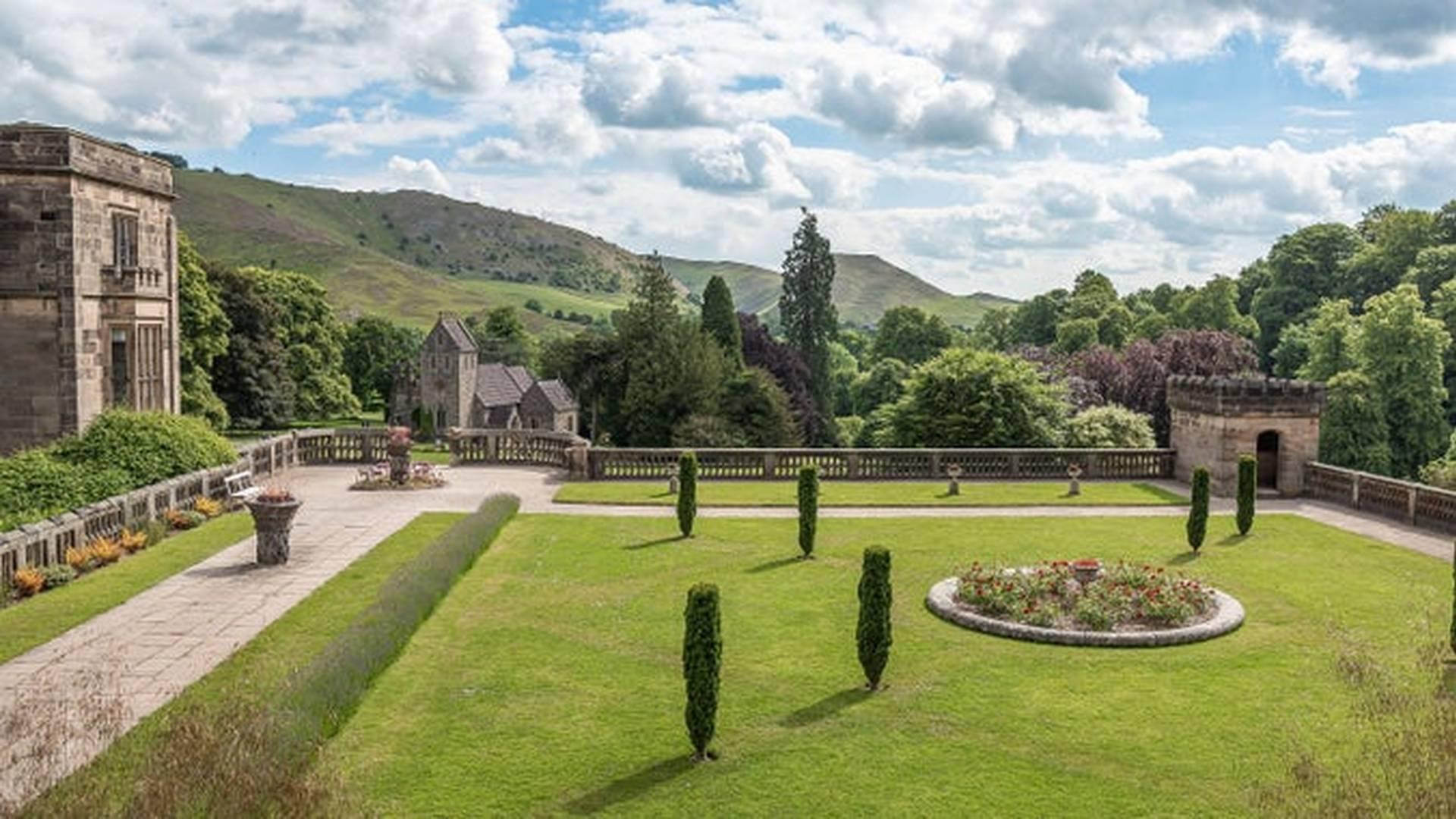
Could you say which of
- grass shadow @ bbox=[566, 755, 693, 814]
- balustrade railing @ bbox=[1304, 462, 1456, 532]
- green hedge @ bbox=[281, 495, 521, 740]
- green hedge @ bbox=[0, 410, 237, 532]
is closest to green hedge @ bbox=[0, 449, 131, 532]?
green hedge @ bbox=[0, 410, 237, 532]

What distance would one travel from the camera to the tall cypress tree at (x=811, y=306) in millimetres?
80000

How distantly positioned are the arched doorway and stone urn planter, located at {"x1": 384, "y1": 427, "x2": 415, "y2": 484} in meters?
24.6

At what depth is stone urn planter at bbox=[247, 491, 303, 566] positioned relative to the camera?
22469mm

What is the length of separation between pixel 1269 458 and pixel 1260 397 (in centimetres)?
207

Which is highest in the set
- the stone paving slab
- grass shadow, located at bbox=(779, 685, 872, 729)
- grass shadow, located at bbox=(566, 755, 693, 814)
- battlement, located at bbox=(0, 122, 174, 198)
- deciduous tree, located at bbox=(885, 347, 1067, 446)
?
battlement, located at bbox=(0, 122, 174, 198)

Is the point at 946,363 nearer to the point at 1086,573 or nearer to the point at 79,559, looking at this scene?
the point at 1086,573

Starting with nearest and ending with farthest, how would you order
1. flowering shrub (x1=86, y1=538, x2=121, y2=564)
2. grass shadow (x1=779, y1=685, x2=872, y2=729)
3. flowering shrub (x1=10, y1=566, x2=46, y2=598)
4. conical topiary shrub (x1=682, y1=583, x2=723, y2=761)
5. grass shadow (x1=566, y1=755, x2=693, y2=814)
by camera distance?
1. grass shadow (x1=566, y1=755, x2=693, y2=814)
2. conical topiary shrub (x1=682, y1=583, x2=723, y2=761)
3. grass shadow (x1=779, y1=685, x2=872, y2=729)
4. flowering shrub (x1=10, y1=566, x2=46, y2=598)
5. flowering shrub (x1=86, y1=538, x2=121, y2=564)

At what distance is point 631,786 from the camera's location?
41.1 ft

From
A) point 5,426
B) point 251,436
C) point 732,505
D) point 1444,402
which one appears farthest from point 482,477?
point 1444,402

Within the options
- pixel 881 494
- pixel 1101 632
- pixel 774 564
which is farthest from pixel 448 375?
pixel 1101 632

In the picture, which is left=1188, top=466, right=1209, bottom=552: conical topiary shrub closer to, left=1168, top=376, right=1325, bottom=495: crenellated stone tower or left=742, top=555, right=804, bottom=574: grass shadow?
left=742, top=555, right=804, bottom=574: grass shadow

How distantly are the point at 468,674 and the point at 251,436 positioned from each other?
186 ft

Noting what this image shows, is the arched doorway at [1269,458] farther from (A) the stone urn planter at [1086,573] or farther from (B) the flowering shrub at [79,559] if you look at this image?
(B) the flowering shrub at [79,559]

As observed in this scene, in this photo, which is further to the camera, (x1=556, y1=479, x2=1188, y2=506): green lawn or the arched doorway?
the arched doorway
